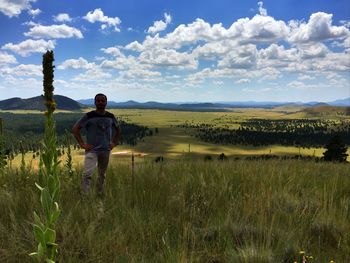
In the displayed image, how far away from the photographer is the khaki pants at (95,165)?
7191 mm

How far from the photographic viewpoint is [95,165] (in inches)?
298

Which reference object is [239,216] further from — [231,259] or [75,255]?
[75,255]

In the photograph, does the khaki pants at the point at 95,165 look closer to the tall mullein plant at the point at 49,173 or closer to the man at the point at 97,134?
the man at the point at 97,134

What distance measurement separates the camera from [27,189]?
252 inches

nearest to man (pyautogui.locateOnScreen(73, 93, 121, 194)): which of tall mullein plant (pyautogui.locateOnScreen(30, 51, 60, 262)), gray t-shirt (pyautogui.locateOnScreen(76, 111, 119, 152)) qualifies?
gray t-shirt (pyautogui.locateOnScreen(76, 111, 119, 152))

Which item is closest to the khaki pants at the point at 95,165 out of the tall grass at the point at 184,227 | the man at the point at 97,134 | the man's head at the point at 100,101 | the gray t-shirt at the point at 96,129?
the man at the point at 97,134

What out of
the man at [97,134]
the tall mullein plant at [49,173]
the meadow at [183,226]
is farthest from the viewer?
the man at [97,134]

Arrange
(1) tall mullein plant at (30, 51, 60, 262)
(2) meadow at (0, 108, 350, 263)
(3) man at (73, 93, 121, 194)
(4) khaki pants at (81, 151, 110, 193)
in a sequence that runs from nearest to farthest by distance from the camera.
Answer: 1. (1) tall mullein plant at (30, 51, 60, 262)
2. (2) meadow at (0, 108, 350, 263)
3. (4) khaki pants at (81, 151, 110, 193)
4. (3) man at (73, 93, 121, 194)

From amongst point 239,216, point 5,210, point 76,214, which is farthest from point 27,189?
point 239,216

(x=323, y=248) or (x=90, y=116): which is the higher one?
(x=90, y=116)

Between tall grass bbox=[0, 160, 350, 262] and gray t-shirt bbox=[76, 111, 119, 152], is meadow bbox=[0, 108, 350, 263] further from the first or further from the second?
gray t-shirt bbox=[76, 111, 119, 152]

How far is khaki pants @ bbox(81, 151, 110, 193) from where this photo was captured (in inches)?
283

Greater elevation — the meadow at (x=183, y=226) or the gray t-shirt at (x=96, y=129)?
the gray t-shirt at (x=96, y=129)

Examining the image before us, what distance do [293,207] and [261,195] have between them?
53 centimetres
